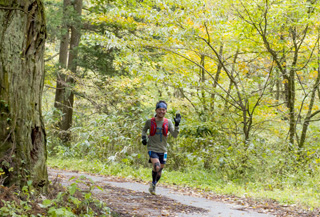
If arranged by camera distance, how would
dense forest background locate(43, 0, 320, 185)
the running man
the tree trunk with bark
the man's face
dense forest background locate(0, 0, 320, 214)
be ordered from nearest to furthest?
the man's face → the running man → dense forest background locate(0, 0, 320, 214) → dense forest background locate(43, 0, 320, 185) → the tree trunk with bark

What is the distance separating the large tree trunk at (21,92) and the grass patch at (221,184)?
5917mm

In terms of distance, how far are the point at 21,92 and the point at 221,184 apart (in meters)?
7.93

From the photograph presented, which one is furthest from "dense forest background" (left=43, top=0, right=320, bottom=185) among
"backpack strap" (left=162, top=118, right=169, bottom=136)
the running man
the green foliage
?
"backpack strap" (left=162, top=118, right=169, bottom=136)

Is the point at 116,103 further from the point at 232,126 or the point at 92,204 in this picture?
the point at 92,204

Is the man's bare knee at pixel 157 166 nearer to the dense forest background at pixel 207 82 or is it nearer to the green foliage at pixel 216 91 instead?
the green foliage at pixel 216 91

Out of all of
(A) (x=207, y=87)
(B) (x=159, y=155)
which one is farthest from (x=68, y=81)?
(B) (x=159, y=155)

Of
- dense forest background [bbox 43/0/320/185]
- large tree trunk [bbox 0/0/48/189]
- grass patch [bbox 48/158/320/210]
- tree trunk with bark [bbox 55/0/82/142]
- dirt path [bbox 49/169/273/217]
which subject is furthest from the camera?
tree trunk with bark [bbox 55/0/82/142]

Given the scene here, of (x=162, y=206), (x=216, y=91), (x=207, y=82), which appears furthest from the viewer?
(x=207, y=82)

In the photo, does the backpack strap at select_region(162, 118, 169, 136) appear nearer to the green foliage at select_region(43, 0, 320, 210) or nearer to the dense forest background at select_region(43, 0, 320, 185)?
the green foliage at select_region(43, 0, 320, 210)

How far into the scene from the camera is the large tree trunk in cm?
430

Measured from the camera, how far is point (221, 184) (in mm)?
10898

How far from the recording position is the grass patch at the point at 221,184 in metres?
8.40

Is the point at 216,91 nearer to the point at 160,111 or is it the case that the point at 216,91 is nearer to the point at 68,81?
the point at 160,111

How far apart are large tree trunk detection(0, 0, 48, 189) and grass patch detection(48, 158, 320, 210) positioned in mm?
5917
